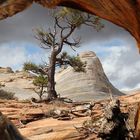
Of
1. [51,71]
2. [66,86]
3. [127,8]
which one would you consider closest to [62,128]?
[127,8]

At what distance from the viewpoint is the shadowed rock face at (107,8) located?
31.6 ft

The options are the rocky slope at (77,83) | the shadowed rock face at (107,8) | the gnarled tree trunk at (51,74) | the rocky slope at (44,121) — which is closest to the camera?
the shadowed rock face at (107,8)

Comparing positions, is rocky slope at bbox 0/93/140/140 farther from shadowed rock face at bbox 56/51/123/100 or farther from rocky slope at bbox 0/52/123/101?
rocky slope at bbox 0/52/123/101

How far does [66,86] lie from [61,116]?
2808 cm

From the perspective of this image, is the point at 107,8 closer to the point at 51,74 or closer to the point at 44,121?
the point at 44,121

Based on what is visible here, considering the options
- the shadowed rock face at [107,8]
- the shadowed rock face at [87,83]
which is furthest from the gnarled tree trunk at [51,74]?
the shadowed rock face at [107,8]

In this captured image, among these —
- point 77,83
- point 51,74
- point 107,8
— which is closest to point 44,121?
point 107,8

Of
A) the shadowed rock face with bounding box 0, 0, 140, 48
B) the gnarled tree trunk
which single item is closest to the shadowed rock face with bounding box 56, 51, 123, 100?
the gnarled tree trunk

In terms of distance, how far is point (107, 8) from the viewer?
10109 millimetres

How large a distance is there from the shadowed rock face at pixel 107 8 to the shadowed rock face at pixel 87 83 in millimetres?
31220

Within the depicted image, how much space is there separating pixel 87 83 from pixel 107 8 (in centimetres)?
A: 3963

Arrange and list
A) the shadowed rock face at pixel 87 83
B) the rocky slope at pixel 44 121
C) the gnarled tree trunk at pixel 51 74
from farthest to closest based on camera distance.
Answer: the shadowed rock face at pixel 87 83 → the gnarled tree trunk at pixel 51 74 → the rocky slope at pixel 44 121

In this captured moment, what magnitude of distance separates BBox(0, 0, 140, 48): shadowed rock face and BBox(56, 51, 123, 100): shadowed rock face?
3122cm

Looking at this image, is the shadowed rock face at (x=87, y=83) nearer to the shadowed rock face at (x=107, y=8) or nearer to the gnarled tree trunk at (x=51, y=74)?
the gnarled tree trunk at (x=51, y=74)
